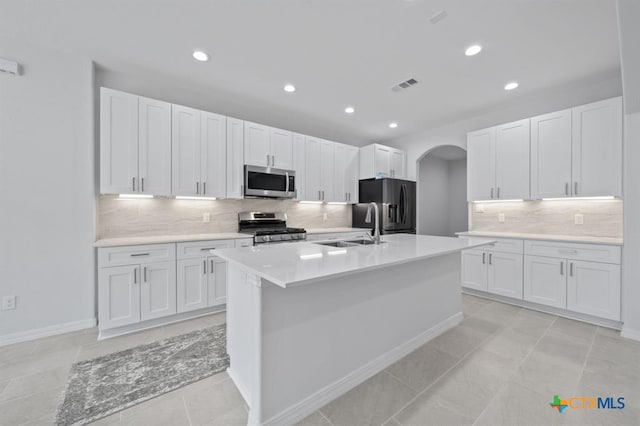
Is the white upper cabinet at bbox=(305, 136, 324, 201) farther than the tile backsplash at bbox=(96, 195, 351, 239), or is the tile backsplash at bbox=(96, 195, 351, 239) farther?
the white upper cabinet at bbox=(305, 136, 324, 201)

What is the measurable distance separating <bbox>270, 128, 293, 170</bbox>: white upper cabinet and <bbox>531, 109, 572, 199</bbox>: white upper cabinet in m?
3.45

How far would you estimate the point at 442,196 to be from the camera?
7.56 m

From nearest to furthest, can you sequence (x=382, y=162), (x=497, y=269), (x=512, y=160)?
1. (x=497, y=269)
2. (x=512, y=160)
3. (x=382, y=162)

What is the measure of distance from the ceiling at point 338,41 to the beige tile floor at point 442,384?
113 inches

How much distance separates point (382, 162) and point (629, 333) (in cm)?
376

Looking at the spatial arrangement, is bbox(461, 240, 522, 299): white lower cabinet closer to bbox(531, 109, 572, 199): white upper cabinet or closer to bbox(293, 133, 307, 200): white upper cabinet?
bbox(531, 109, 572, 199): white upper cabinet

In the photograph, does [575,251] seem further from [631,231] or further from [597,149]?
[597,149]

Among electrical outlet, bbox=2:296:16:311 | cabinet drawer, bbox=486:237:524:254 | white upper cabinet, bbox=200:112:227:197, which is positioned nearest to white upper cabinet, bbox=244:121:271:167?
white upper cabinet, bbox=200:112:227:197

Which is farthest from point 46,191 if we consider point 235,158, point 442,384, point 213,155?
point 442,384

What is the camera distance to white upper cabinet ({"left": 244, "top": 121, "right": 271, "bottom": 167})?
12.0 feet

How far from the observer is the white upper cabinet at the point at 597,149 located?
2826 mm

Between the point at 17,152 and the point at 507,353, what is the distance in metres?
4.93

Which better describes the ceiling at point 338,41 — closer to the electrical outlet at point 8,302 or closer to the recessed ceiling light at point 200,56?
the recessed ceiling light at point 200,56

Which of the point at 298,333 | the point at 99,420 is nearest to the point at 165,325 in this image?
the point at 99,420
